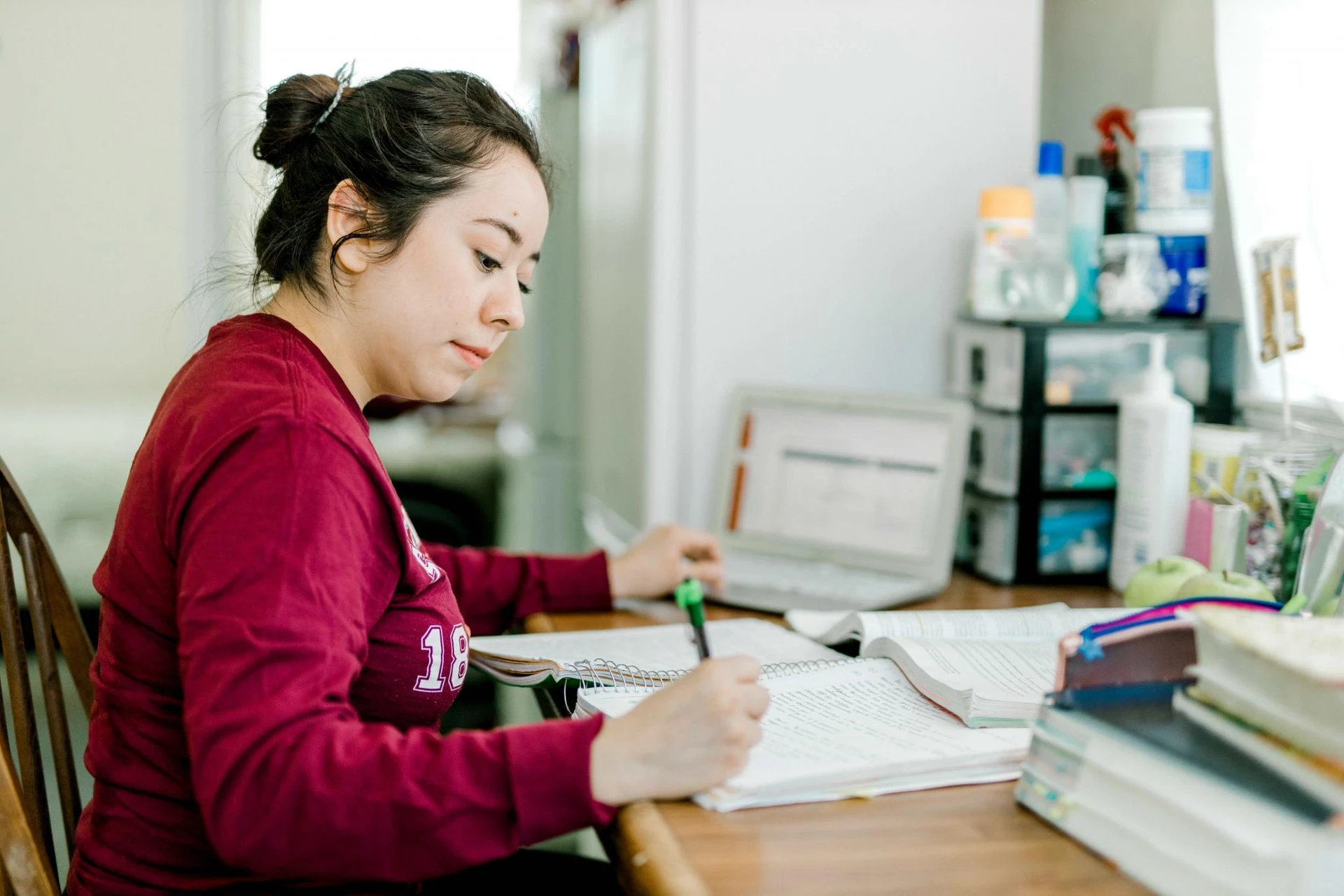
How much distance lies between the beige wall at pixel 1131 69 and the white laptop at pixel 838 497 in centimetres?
42

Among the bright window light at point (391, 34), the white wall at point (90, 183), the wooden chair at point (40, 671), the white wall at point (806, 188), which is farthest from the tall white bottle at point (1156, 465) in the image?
the white wall at point (90, 183)

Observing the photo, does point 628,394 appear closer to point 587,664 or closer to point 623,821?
point 587,664

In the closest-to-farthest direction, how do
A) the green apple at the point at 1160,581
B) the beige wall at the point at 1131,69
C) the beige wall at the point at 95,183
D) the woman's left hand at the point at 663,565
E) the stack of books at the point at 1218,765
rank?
the stack of books at the point at 1218,765
the green apple at the point at 1160,581
the woman's left hand at the point at 663,565
the beige wall at the point at 1131,69
the beige wall at the point at 95,183

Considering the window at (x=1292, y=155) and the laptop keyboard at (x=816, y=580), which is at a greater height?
the window at (x=1292, y=155)

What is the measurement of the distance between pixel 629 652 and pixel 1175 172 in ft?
→ 2.66

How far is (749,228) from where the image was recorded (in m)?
1.53

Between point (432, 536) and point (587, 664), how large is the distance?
182 cm

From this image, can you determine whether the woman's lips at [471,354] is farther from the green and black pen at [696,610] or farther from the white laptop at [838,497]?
the white laptop at [838,497]

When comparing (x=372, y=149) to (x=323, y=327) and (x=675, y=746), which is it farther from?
(x=675, y=746)

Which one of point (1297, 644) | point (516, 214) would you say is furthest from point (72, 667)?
point (1297, 644)

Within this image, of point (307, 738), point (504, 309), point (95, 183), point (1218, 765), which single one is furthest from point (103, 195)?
point (1218, 765)

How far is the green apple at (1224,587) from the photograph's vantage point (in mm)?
984

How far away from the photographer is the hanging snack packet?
45.8 inches

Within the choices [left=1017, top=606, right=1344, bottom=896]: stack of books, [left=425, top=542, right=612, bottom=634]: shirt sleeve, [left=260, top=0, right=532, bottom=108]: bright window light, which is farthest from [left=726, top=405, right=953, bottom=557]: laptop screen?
[left=260, top=0, right=532, bottom=108]: bright window light
